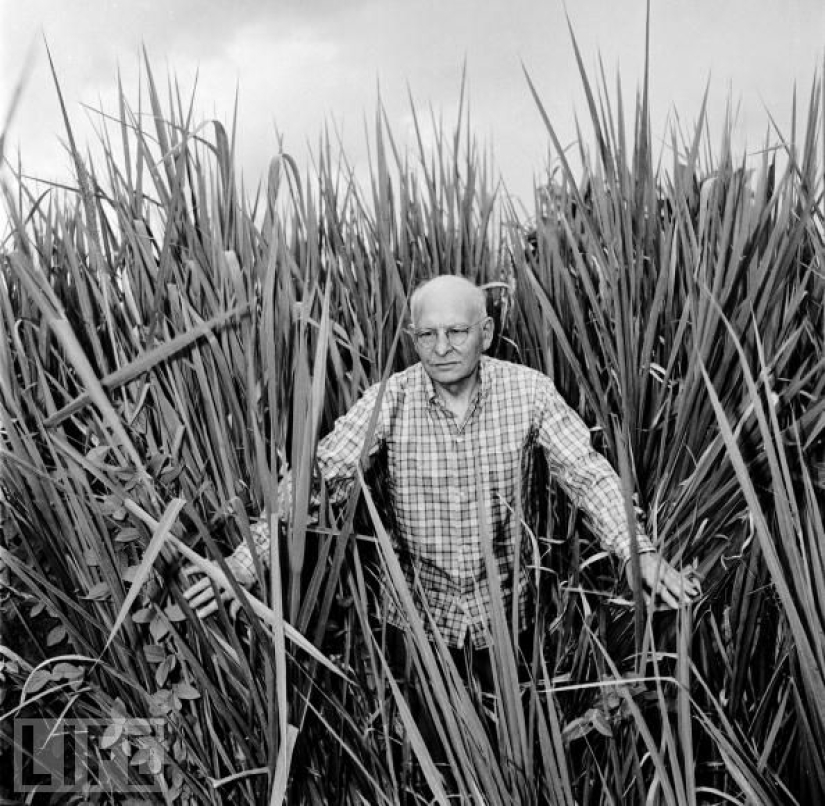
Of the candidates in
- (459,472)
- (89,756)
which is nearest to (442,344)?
(459,472)

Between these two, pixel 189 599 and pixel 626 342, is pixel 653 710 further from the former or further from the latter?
pixel 189 599

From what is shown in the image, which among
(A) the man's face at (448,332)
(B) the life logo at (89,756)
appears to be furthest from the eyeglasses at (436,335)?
(B) the life logo at (89,756)

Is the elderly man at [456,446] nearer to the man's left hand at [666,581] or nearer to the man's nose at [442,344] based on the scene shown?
the man's nose at [442,344]

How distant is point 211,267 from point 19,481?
42 cm

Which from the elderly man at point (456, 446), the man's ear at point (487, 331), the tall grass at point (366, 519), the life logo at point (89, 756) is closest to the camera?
the tall grass at point (366, 519)

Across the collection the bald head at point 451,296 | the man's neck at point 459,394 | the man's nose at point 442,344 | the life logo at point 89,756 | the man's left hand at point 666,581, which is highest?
the bald head at point 451,296

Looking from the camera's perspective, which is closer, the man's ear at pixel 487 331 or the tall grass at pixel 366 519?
the tall grass at pixel 366 519

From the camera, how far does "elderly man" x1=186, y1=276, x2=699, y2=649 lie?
51.3 inches

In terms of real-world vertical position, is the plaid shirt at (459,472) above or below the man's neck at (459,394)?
below

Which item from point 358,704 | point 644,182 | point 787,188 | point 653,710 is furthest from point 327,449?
point 787,188

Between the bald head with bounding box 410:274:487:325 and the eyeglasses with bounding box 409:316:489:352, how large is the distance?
0.7 inches

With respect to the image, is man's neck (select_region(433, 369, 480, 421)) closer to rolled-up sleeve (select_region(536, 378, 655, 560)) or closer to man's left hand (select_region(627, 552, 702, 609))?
rolled-up sleeve (select_region(536, 378, 655, 560))

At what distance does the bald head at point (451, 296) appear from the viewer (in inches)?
53.1

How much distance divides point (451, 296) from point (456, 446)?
0.88ft
